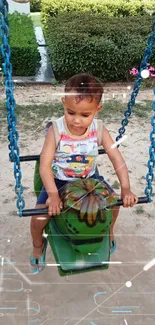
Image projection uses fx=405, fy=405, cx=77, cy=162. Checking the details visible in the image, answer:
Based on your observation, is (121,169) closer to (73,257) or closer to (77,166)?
(77,166)

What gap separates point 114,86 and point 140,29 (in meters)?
1.10

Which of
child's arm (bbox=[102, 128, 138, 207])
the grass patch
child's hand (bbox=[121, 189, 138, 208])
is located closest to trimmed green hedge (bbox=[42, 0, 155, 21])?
the grass patch

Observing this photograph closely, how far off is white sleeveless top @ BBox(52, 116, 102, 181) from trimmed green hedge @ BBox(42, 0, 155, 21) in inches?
198

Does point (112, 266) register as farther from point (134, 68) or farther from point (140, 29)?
point (140, 29)

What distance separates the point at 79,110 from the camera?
4.66ft

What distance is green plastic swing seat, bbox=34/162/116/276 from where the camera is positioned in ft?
4.26

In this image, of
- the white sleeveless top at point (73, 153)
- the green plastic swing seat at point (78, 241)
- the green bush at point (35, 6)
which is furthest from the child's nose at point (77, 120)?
the green bush at point (35, 6)

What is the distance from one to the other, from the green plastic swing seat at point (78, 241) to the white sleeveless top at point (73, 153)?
0.21 metres

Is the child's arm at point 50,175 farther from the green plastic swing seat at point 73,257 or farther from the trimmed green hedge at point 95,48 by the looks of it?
the trimmed green hedge at point 95,48

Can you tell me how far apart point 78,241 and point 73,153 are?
1.32 ft

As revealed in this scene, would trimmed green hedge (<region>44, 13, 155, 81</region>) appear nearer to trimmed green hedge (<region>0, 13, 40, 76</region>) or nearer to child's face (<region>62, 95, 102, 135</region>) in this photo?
trimmed green hedge (<region>0, 13, 40, 76</region>)

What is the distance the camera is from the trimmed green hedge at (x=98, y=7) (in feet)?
20.9

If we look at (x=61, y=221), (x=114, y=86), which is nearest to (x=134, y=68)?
(x=114, y=86)

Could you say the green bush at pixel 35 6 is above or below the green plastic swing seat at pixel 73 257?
below
